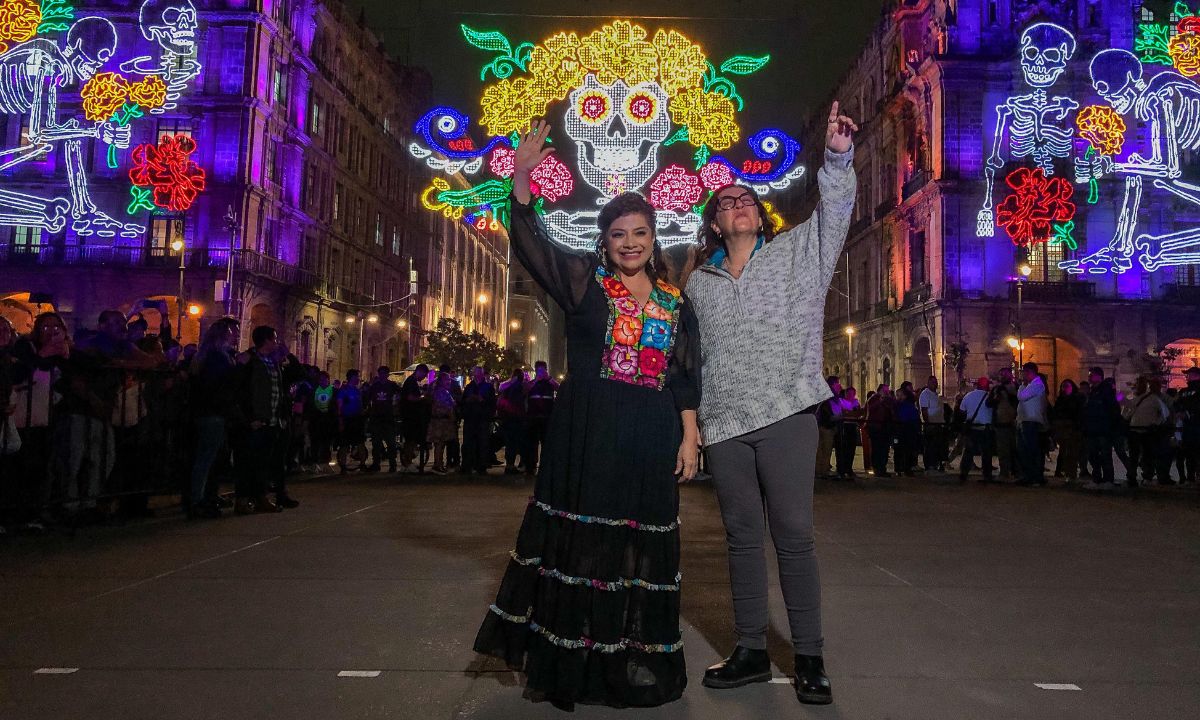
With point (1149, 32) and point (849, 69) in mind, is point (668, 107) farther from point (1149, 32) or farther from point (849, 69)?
point (849, 69)

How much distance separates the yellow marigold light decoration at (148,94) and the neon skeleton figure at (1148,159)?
33.3 meters

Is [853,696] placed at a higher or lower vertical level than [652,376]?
lower

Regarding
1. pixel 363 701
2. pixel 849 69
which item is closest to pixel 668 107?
pixel 363 701

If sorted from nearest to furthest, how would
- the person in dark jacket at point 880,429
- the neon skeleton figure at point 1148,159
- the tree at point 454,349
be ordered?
the person in dark jacket at point 880,429
the neon skeleton figure at point 1148,159
the tree at point 454,349

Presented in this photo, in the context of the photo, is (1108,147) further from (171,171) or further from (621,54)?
(171,171)

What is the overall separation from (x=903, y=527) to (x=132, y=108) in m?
33.2

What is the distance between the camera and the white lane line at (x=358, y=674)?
9.79 ft

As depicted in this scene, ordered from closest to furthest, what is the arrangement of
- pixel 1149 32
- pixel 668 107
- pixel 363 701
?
pixel 363 701 < pixel 668 107 < pixel 1149 32

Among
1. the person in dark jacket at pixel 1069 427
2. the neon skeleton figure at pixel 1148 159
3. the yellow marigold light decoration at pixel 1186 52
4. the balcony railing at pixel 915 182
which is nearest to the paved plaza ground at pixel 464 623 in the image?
the person in dark jacket at pixel 1069 427

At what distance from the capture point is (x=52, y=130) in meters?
31.9

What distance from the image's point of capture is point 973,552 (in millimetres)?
5953

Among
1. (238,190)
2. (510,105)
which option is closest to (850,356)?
(238,190)

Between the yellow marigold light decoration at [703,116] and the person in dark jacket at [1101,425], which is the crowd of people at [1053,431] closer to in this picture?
the person in dark jacket at [1101,425]

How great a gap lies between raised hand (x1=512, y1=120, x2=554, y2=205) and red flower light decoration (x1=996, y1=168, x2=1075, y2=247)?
29601mm
